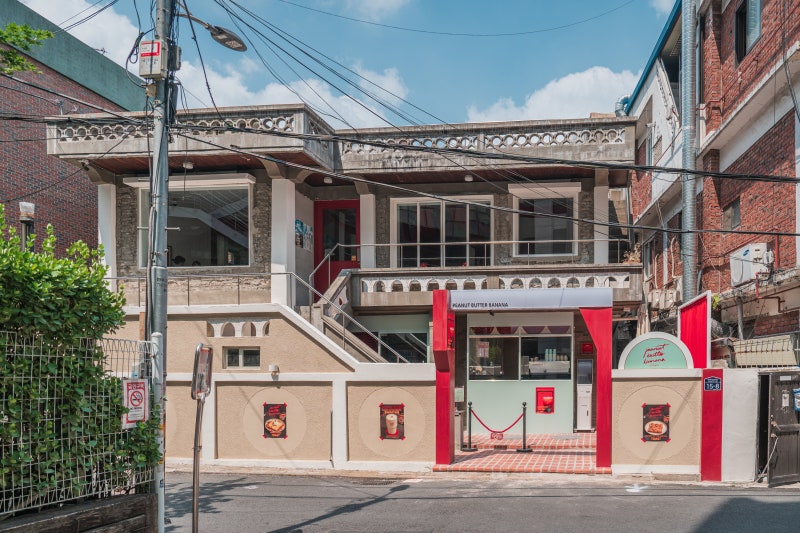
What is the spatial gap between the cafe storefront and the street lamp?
1026 cm

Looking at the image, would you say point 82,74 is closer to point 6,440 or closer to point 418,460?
point 418,460

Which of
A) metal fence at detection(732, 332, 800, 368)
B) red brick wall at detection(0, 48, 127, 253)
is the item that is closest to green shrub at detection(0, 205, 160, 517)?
metal fence at detection(732, 332, 800, 368)

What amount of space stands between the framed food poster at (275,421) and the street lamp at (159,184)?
6071 millimetres

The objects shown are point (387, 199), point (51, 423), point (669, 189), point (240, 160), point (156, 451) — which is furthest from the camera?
point (669, 189)

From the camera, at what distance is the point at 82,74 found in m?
22.4

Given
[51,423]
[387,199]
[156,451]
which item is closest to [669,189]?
[387,199]

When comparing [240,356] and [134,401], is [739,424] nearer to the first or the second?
[240,356]

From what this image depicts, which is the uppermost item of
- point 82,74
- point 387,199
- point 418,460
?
point 82,74

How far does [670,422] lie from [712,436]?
728mm

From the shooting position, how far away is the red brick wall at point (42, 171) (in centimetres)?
1989

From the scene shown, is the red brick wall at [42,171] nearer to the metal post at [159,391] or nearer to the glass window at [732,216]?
the metal post at [159,391]

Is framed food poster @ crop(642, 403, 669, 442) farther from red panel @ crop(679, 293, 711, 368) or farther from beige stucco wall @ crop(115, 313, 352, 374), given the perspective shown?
beige stucco wall @ crop(115, 313, 352, 374)

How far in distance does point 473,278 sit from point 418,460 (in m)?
5.14

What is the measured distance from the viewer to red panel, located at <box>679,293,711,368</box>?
13.5 meters
